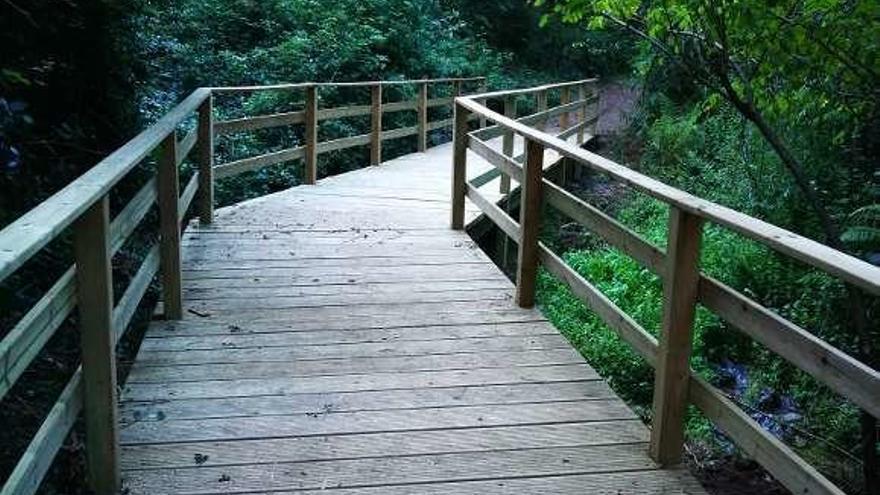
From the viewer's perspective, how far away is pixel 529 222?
4.98 metres

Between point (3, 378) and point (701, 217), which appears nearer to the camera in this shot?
point (3, 378)

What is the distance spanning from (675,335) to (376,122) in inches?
312

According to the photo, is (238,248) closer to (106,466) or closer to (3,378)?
(106,466)

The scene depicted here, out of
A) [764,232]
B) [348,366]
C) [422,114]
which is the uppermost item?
[764,232]

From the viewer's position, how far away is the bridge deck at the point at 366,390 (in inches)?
121

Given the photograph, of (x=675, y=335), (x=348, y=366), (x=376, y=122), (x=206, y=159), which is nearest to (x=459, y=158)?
(x=206, y=159)

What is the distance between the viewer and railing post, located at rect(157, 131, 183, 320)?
4531mm

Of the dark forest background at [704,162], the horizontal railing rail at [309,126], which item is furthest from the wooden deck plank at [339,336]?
the horizontal railing rail at [309,126]

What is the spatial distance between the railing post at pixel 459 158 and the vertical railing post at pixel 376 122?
3.48m

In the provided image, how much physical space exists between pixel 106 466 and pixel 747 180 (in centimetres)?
746

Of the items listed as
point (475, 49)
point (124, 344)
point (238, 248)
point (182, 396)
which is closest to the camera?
point (182, 396)

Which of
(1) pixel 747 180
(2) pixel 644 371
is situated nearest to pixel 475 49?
(1) pixel 747 180

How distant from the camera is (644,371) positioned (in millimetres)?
5633

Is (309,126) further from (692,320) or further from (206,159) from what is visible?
(692,320)
